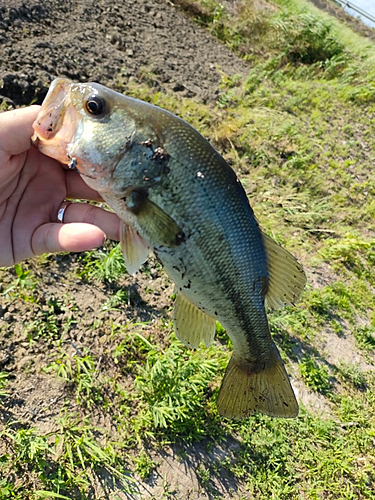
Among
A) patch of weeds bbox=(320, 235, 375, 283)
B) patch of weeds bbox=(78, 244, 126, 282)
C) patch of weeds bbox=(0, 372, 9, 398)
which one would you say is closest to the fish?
patch of weeds bbox=(78, 244, 126, 282)

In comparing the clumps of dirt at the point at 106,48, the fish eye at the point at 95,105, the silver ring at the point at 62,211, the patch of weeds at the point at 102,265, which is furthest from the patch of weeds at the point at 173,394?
the clumps of dirt at the point at 106,48

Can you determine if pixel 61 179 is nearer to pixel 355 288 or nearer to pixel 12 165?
pixel 12 165

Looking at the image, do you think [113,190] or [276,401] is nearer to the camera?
[113,190]

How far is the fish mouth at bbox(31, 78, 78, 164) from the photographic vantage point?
191cm

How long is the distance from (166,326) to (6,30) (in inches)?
196

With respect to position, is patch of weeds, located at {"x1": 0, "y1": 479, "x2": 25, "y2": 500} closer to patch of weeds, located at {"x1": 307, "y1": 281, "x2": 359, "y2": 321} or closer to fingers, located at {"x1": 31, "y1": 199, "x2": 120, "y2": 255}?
fingers, located at {"x1": 31, "y1": 199, "x2": 120, "y2": 255}

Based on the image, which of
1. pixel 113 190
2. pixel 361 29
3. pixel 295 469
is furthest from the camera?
pixel 361 29

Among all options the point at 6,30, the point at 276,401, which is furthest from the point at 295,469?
the point at 6,30

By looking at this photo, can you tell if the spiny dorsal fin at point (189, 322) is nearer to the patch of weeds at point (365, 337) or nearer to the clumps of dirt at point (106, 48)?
the patch of weeds at point (365, 337)

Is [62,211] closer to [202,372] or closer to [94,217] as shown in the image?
[94,217]

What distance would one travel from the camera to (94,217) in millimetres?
2504

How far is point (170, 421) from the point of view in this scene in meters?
3.04

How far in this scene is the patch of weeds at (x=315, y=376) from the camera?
397 cm

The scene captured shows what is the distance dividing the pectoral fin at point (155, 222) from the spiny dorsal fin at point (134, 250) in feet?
0.43
